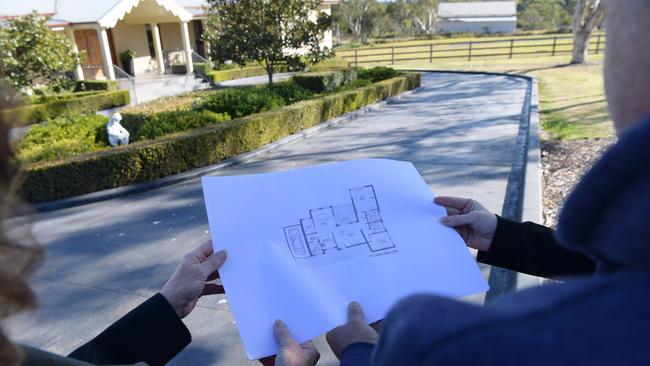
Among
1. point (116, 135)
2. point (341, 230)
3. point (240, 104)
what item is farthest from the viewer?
point (240, 104)

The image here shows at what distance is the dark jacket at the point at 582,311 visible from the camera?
0.44 m

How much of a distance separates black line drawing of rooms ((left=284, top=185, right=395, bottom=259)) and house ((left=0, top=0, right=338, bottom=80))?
1797 centimetres

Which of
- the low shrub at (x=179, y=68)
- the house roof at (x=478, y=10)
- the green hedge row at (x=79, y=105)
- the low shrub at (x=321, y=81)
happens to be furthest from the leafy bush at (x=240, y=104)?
the house roof at (x=478, y=10)

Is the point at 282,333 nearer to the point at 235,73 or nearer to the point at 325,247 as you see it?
the point at 325,247

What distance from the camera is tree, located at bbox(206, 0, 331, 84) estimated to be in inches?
547

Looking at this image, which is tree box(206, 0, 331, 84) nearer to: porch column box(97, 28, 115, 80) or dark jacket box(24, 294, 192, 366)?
porch column box(97, 28, 115, 80)

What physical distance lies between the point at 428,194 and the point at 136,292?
316cm

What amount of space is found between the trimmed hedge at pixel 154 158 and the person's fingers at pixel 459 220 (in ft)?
15.7

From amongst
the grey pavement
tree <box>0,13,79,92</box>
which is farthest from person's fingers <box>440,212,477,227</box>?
tree <box>0,13,79,92</box>

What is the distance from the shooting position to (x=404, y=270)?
→ 141 centimetres

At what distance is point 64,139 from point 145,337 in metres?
8.79

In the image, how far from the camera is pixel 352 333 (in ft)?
4.06

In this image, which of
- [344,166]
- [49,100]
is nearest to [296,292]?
[344,166]

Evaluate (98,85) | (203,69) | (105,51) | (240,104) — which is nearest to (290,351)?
(240,104)
